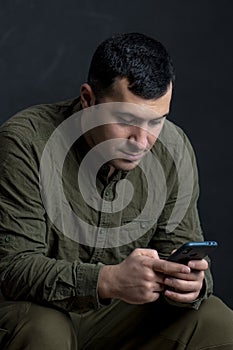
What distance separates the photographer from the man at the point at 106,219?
1.96m

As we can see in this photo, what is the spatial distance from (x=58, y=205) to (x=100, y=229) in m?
0.12

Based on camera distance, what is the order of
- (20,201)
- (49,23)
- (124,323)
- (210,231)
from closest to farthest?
(20,201) < (124,323) < (49,23) < (210,231)

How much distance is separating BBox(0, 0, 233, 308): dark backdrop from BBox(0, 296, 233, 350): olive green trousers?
31.2 inches

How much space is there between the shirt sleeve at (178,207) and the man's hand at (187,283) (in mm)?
256

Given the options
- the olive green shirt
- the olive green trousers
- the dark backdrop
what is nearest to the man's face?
the olive green shirt

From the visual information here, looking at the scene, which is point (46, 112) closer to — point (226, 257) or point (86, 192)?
point (86, 192)

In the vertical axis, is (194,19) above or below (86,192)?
above

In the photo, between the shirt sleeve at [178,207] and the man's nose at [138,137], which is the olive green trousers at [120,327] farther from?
the man's nose at [138,137]

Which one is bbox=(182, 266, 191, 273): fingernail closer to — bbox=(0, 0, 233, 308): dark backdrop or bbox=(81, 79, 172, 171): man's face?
bbox=(81, 79, 172, 171): man's face

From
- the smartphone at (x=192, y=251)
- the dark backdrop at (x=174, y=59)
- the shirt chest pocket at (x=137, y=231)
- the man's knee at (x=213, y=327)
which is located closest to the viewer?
the smartphone at (x=192, y=251)

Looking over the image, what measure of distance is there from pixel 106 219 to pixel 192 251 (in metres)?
0.33

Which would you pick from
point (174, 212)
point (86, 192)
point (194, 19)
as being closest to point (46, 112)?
point (86, 192)

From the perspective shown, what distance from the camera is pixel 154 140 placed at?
209 centimetres

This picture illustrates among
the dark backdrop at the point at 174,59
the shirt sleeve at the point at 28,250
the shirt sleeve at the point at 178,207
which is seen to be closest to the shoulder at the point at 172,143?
the shirt sleeve at the point at 178,207
